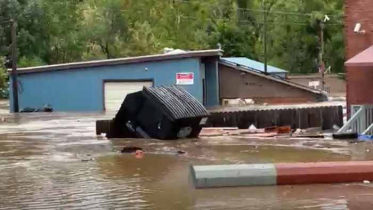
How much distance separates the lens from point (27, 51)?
72500 mm

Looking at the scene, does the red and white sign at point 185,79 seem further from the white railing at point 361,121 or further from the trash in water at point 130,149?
the trash in water at point 130,149

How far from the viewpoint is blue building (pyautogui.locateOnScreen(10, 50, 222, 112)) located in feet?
137

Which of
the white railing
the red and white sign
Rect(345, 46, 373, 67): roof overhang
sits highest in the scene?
Rect(345, 46, 373, 67): roof overhang

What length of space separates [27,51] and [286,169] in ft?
212

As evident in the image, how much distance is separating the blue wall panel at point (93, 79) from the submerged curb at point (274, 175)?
31478mm

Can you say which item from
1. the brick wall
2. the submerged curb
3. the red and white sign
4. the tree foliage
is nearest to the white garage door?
the red and white sign

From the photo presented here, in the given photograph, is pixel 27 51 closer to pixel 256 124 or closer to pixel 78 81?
pixel 78 81

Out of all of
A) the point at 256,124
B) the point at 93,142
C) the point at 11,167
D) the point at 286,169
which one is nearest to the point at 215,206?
the point at 286,169

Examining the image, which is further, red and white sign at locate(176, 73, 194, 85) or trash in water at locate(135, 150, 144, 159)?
red and white sign at locate(176, 73, 194, 85)

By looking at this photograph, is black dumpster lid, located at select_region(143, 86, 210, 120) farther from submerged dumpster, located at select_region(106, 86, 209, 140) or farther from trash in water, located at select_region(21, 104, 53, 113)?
trash in water, located at select_region(21, 104, 53, 113)

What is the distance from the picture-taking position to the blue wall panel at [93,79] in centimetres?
4197

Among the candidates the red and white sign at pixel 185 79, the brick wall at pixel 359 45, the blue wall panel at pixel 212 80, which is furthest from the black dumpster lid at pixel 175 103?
the blue wall panel at pixel 212 80

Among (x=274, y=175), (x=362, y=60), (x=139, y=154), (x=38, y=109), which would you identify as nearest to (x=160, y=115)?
(x=139, y=154)

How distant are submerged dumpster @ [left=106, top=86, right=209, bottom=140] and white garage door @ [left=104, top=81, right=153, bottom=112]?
2300 cm
